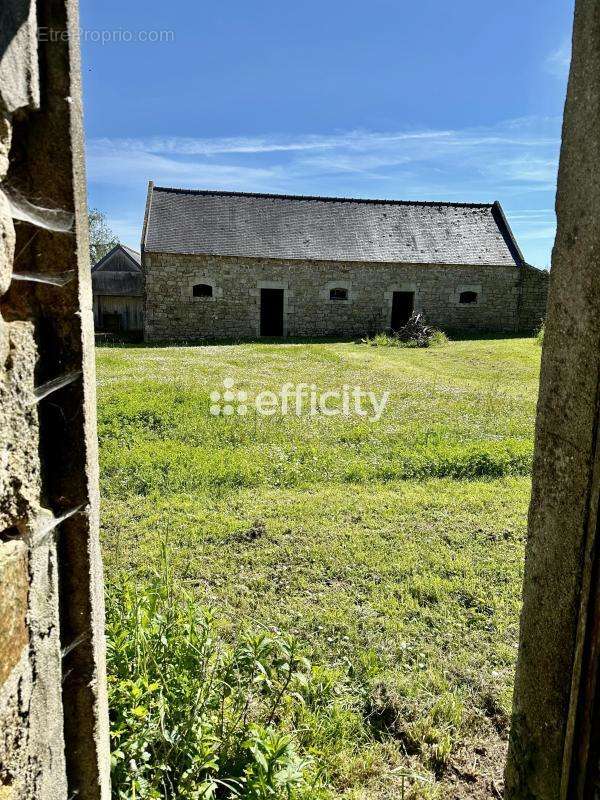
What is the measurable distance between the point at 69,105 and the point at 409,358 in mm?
13395

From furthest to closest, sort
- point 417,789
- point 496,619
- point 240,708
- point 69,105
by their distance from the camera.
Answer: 1. point 496,619
2. point 240,708
3. point 417,789
4. point 69,105

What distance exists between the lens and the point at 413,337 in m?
17.9

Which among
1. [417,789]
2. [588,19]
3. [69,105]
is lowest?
[417,789]

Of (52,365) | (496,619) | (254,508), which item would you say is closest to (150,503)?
(254,508)

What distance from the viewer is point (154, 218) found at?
1900 centimetres

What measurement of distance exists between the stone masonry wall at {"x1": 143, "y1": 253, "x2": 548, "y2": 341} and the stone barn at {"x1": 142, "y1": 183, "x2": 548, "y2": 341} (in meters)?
0.04

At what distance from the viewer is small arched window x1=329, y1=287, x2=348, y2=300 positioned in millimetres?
19578

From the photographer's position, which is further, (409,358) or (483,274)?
(483,274)

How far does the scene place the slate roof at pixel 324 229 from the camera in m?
18.9

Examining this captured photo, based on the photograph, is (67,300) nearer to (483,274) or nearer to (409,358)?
(409,358)

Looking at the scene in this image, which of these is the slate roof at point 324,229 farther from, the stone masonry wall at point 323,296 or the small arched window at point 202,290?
the small arched window at point 202,290
